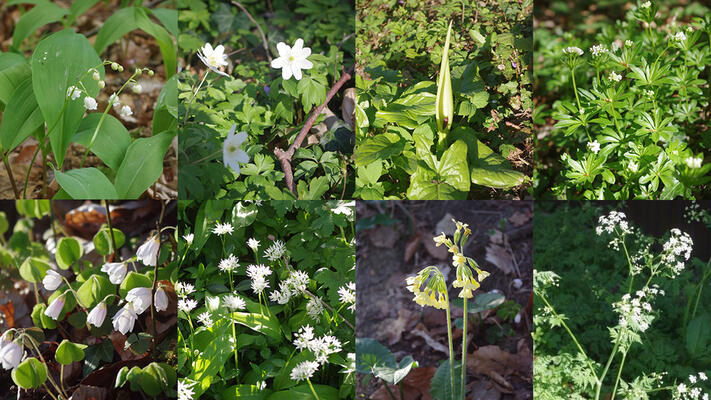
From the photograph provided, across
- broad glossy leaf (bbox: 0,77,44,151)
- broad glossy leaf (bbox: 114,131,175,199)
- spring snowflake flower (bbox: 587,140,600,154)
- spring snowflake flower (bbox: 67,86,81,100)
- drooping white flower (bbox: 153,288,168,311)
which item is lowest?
drooping white flower (bbox: 153,288,168,311)

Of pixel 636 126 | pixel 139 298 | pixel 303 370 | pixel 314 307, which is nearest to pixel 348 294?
pixel 314 307

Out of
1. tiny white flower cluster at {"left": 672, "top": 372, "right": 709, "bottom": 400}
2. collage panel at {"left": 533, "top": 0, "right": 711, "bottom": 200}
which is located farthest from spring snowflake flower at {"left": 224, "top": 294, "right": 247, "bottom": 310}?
tiny white flower cluster at {"left": 672, "top": 372, "right": 709, "bottom": 400}

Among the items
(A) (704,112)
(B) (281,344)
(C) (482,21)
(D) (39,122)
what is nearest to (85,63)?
(D) (39,122)

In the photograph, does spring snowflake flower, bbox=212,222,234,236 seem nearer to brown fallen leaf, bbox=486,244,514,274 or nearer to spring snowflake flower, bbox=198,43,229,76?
spring snowflake flower, bbox=198,43,229,76

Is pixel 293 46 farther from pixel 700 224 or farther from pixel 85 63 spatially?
pixel 700 224

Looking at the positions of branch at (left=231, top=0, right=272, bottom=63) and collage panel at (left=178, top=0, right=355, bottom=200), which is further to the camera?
branch at (left=231, top=0, right=272, bottom=63)

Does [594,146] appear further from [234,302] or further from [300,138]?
[234,302]
